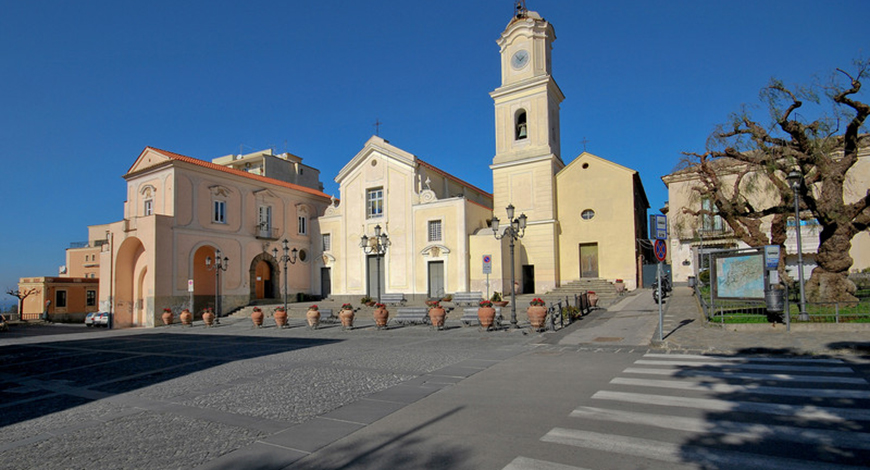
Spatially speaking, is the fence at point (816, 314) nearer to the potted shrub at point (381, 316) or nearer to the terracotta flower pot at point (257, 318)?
the potted shrub at point (381, 316)

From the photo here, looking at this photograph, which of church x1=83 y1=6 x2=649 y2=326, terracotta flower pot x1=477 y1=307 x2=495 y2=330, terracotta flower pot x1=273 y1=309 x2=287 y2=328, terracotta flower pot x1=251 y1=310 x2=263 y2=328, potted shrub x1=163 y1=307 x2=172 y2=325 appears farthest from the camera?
church x1=83 y1=6 x2=649 y2=326

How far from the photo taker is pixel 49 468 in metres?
5.12

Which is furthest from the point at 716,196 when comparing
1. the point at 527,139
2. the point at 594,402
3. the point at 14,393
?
the point at 14,393

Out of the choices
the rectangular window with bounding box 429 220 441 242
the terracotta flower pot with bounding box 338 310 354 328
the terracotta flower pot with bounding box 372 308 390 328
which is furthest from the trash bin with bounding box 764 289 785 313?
the rectangular window with bounding box 429 220 441 242

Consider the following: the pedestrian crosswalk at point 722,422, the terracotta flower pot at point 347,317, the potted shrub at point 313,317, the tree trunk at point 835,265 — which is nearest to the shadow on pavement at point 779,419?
the pedestrian crosswalk at point 722,422

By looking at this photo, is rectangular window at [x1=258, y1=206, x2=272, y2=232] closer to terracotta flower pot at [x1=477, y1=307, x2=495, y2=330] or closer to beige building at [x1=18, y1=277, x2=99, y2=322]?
terracotta flower pot at [x1=477, y1=307, x2=495, y2=330]

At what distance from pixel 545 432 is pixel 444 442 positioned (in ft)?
3.82

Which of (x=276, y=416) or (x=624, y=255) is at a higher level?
(x=624, y=255)

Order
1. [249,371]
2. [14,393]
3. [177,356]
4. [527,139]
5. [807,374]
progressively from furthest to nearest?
[527,139]
[177,356]
[249,371]
[14,393]
[807,374]

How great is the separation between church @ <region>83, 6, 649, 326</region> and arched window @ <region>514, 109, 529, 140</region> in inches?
5.7

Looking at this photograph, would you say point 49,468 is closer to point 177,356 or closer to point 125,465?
point 125,465

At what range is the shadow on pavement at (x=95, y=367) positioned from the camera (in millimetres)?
8750

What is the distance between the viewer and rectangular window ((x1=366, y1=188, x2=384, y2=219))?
36.2m

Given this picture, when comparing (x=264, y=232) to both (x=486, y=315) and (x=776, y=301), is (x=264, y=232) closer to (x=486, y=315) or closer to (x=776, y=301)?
(x=486, y=315)
